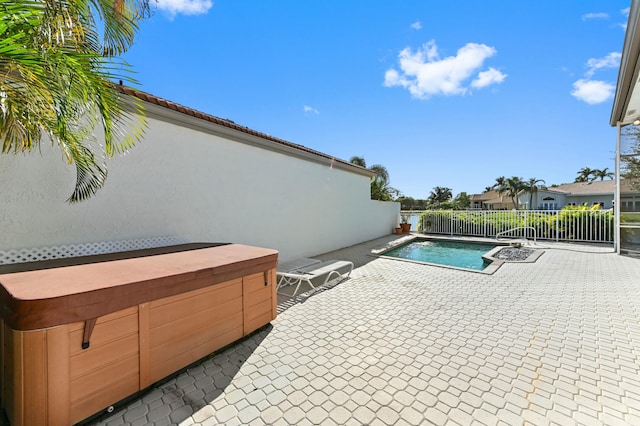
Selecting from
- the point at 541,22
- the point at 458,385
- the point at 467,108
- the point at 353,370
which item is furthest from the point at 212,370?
the point at 467,108

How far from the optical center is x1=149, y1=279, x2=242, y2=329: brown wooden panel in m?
2.83

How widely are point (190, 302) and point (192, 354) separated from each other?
697 millimetres

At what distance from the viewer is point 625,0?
16.2 ft

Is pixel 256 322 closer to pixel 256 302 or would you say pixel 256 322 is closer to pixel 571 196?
pixel 256 302

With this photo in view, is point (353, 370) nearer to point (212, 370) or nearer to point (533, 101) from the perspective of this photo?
point (212, 370)

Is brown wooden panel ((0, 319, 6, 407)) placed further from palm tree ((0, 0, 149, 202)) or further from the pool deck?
palm tree ((0, 0, 149, 202))

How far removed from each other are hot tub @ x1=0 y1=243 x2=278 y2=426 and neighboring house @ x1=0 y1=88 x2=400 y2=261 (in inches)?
49.2

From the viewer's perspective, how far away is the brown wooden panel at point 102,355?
89.6 inches

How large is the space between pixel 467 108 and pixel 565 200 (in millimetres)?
35290

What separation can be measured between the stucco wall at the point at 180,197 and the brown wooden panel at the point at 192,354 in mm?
3262

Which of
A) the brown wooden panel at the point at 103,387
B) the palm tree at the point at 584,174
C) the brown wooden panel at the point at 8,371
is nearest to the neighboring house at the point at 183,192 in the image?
the brown wooden panel at the point at 8,371

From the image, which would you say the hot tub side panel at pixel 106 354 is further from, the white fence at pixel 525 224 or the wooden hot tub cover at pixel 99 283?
the white fence at pixel 525 224

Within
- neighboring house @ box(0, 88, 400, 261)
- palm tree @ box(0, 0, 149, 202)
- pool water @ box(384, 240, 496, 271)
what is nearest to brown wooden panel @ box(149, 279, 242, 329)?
palm tree @ box(0, 0, 149, 202)

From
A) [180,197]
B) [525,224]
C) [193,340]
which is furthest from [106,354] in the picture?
[525,224]
